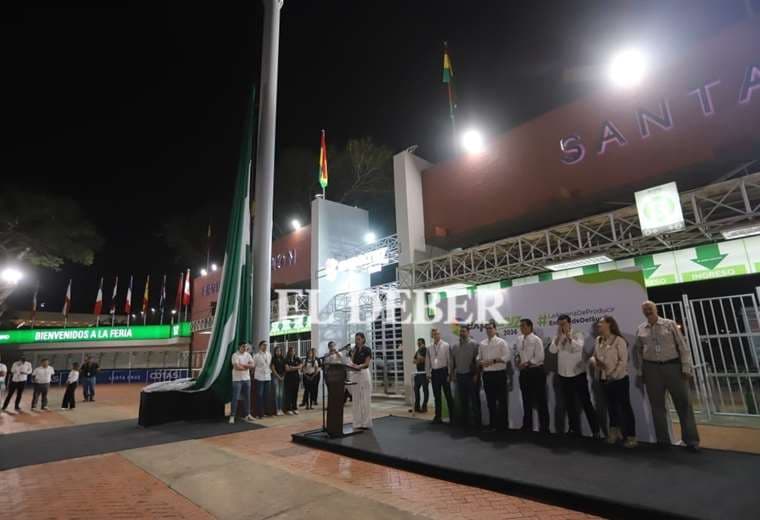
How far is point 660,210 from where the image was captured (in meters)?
6.67

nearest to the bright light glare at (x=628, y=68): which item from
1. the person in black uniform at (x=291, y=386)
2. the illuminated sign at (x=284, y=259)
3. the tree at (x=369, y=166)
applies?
the person in black uniform at (x=291, y=386)

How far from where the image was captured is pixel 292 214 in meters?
21.2

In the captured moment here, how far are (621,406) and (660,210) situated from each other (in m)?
3.64

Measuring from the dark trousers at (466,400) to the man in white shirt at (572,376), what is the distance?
132cm

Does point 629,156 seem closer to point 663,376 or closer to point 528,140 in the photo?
point 528,140

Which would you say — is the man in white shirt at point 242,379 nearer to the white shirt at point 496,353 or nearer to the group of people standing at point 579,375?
the group of people standing at point 579,375

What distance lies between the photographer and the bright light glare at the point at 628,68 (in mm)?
8148

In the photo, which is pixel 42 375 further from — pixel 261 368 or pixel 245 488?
pixel 245 488

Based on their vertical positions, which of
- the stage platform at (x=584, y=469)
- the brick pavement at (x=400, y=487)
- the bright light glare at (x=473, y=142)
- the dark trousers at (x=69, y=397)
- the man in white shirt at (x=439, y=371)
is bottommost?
the brick pavement at (x=400, y=487)

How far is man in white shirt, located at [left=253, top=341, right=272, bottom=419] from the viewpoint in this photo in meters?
8.39

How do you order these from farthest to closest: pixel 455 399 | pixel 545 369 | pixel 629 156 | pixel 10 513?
1. pixel 629 156
2. pixel 455 399
3. pixel 545 369
4. pixel 10 513

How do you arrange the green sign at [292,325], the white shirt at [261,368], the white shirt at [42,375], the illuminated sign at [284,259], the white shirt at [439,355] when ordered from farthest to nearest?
the illuminated sign at [284,259]
the green sign at [292,325]
the white shirt at [42,375]
the white shirt at [261,368]
the white shirt at [439,355]

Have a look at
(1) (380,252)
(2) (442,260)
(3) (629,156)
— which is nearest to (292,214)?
(1) (380,252)

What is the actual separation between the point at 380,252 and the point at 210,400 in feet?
19.6
